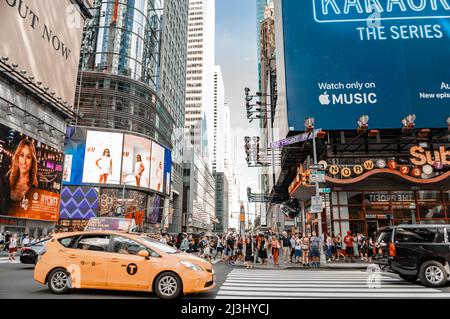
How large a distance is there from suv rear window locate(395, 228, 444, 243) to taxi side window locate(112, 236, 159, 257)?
837cm

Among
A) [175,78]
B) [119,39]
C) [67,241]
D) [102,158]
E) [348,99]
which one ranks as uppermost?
[175,78]

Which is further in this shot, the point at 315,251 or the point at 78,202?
the point at 78,202

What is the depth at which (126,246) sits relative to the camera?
8.08m

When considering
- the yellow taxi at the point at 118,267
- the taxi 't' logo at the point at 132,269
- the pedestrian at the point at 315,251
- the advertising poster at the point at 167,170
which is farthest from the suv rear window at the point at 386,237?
the advertising poster at the point at 167,170

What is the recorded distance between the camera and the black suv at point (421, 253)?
9.82 m

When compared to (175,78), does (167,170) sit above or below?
below

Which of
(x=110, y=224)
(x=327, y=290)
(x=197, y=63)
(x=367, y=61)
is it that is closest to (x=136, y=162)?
(x=110, y=224)

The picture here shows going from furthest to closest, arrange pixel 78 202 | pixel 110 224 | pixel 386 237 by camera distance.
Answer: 1. pixel 78 202
2. pixel 110 224
3. pixel 386 237

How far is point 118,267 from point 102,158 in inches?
1972

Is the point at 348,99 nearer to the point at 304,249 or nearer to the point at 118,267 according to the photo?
the point at 304,249

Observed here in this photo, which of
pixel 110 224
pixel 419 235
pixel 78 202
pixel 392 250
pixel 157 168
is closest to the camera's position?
pixel 419 235

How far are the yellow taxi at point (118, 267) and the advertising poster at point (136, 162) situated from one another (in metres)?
47.7

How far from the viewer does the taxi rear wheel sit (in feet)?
25.8
